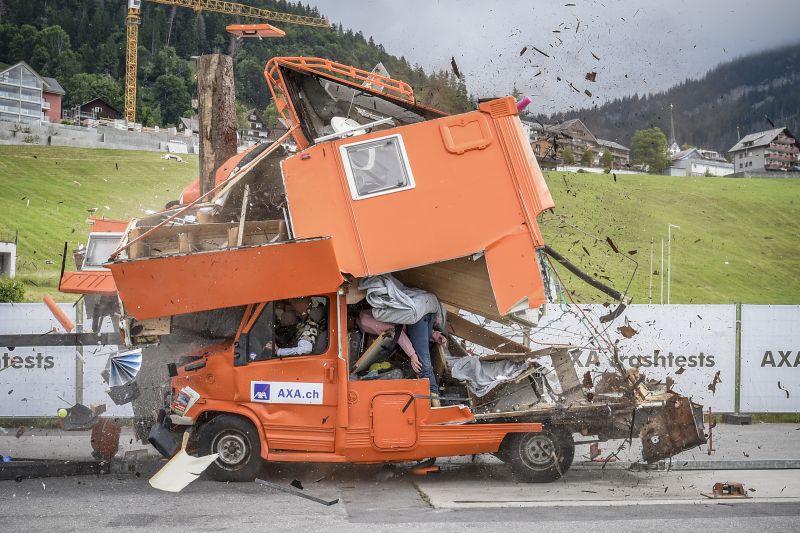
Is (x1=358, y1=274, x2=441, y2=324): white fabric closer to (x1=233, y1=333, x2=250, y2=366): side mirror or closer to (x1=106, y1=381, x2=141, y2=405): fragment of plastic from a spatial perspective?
(x1=233, y1=333, x2=250, y2=366): side mirror

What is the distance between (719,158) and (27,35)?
72284mm

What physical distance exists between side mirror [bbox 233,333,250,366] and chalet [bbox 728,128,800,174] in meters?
84.4

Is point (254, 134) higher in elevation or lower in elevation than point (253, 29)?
lower

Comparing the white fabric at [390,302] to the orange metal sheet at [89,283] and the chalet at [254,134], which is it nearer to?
the chalet at [254,134]

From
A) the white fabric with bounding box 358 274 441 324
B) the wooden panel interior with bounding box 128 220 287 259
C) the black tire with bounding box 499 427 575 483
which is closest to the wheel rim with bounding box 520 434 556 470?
the black tire with bounding box 499 427 575 483

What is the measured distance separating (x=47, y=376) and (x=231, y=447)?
4.80 meters

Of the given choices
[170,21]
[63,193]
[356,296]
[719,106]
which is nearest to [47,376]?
[356,296]

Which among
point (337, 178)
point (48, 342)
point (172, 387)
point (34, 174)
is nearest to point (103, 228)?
A: point (48, 342)

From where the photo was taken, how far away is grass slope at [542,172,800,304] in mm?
33469

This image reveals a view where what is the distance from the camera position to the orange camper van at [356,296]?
825cm

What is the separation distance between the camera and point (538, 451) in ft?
28.8

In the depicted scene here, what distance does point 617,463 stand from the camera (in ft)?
32.1

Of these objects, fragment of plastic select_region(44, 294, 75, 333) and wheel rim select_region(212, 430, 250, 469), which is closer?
wheel rim select_region(212, 430, 250, 469)

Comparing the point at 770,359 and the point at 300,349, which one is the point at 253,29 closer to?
the point at 300,349
